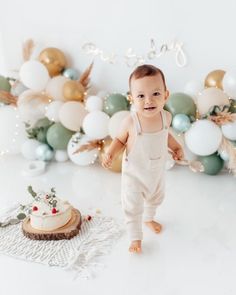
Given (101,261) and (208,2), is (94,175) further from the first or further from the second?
(208,2)

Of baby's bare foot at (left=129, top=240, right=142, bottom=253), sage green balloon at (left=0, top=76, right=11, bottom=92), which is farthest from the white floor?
sage green balloon at (left=0, top=76, right=11, bottom=92)

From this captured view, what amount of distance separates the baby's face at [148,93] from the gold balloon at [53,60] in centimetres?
97

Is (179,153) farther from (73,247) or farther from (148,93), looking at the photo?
(73,247)

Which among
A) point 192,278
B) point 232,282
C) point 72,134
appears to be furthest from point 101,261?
point 72,134

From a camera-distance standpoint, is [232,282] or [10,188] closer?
[232,282]

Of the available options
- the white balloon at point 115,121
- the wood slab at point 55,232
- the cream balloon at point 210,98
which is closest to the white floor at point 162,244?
the wood slab at point 55,232

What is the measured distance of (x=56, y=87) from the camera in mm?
2045

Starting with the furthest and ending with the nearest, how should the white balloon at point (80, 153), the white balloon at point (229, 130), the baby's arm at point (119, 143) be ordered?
the white balloon at point (80, 153) < the white balloon at point (229, 130) < the baby's arm at point (119, 143)

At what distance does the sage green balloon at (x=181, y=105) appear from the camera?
1.81 metres

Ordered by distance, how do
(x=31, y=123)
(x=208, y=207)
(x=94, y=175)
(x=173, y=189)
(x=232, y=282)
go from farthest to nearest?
1. (x=31, y=123)
2. (x=94, y=175)
3. (x=173, y=189)
4. (x=208, y=207)
5. (x=232, y=282)

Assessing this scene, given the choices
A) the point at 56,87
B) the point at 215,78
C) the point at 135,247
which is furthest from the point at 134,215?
the point at 56,87

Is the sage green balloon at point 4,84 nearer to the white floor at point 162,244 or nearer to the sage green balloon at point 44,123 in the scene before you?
the sage green balloon at point 44,123

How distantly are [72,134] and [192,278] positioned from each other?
1.01 m

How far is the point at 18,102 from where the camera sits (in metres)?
2.09
